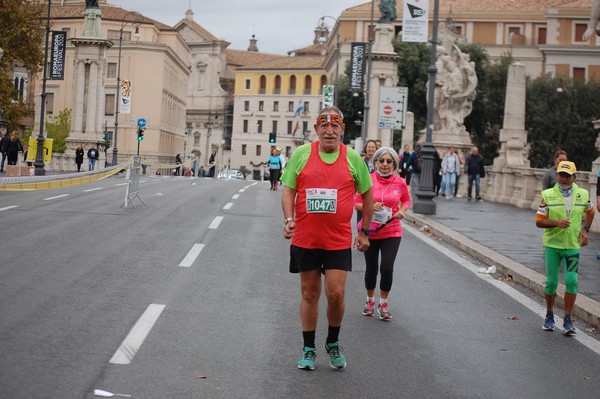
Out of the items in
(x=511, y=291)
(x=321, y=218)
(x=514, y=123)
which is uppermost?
(x=514, y=123)

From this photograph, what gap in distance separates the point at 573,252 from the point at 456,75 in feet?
130

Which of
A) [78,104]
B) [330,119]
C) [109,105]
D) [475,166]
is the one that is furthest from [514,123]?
[109,105]

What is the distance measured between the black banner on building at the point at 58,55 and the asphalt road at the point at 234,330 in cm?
3789

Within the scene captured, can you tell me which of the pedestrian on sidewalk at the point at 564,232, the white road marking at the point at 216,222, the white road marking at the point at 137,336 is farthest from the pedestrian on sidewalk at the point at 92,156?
the pedestrian on sidewalk at the point at 564,232

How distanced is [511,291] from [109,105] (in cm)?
9302

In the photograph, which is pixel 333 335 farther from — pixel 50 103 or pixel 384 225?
pixel 50 103

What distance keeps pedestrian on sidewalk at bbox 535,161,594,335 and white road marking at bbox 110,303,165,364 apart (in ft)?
12.2

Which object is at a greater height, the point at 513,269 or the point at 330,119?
the point at 330,119

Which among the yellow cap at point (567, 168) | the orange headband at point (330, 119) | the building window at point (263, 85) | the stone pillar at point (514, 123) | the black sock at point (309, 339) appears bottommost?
the black sock at point (309, 339)

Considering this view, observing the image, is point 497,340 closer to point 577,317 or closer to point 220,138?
point 577,317

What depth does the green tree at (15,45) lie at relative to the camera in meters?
51.6

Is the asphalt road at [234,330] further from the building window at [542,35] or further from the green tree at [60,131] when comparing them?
the building window at [542,35]

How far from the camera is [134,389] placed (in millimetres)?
6555

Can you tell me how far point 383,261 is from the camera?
A: 34.2 feet
